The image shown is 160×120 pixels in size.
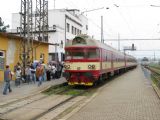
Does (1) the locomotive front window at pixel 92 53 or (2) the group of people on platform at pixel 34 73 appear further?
(1) the locomotive front window at pixel 92 53

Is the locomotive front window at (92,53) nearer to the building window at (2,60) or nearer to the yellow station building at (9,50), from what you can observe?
the yellow station building at (9,50)

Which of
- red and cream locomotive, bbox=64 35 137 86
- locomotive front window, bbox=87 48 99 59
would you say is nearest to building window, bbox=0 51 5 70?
red and cream locomotive, bbox=64 35 137 86

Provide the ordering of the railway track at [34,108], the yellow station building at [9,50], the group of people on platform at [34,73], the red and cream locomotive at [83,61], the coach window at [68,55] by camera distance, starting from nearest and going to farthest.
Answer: the railway track at [34,108] → the group of people on platform at [34,73] → the red and cream locomotive at [83,61] → the coach window at [68,55] → the yellow station building at [9,50]

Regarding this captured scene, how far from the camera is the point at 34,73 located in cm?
2706

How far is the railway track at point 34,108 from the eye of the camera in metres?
13.3

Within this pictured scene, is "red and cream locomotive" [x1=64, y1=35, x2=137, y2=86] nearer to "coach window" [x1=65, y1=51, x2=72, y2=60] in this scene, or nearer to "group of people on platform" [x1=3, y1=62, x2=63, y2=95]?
"coach window" [x1=65, y1=51, x2=72, y2=60]

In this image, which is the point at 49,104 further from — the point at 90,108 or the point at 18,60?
the point at 18,60

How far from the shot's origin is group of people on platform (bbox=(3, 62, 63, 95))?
78.7 feet

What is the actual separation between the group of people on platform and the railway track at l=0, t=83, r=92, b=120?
8.40 feet

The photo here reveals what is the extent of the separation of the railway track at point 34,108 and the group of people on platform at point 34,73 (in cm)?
256

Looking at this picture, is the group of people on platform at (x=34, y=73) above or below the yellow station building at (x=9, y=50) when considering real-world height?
below

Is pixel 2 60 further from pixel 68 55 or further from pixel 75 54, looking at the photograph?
pixel 75 54

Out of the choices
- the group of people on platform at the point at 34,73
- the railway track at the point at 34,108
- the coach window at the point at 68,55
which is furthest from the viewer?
the coach window at the point at 68,55

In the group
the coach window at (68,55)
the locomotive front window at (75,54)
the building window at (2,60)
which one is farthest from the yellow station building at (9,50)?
the locomotive front window at (75,54)
